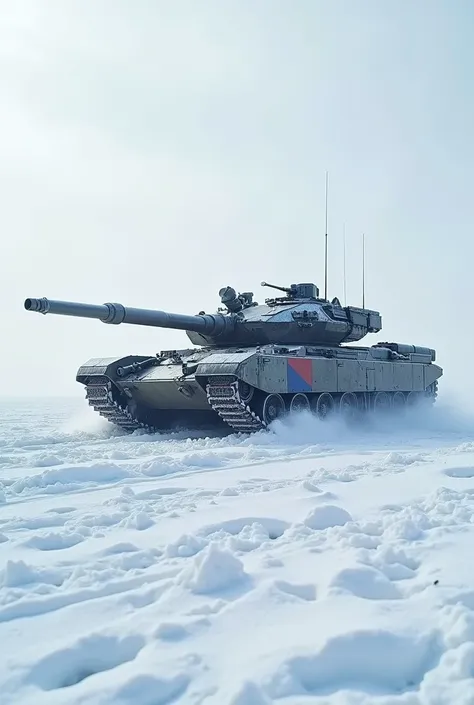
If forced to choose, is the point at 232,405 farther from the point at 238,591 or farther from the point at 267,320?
the point at 238,591

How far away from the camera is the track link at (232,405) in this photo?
12.1 metres

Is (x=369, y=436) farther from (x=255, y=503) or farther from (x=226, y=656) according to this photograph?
(x=226, y=656)

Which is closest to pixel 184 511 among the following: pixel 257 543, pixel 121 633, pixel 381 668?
pixel 257 543

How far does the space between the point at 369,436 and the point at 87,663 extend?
444 inches

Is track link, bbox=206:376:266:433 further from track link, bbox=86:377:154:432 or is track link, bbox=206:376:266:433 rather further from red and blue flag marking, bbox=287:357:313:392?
track link, bbox=86:377:154:432

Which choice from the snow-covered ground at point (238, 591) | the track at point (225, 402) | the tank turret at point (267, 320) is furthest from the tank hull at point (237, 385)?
the snow-covered ground at point (238, 591)

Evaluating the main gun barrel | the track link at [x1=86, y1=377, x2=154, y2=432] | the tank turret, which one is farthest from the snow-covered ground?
the track link at [x1=86, y1=377, x2=154, y2=432]

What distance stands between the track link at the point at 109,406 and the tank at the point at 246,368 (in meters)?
0.02

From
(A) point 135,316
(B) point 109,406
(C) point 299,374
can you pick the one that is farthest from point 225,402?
(B) point 109,406

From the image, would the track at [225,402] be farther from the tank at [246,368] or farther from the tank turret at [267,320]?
the tank turret at [267,320]

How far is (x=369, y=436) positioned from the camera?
1367cm

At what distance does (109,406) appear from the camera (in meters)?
14.4

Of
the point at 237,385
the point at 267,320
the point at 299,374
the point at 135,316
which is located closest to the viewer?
the point at 237,385

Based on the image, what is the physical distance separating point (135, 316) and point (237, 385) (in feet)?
7.72
